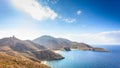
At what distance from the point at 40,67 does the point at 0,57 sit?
136 feet

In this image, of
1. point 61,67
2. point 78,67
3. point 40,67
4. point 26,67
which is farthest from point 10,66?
point 78,67

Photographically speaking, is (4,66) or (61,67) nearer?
(4,66)

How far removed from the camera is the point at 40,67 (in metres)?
153

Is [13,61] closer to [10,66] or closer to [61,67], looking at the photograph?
[10,66]

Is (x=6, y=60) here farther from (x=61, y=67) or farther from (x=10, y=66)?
(x=61, y=67)

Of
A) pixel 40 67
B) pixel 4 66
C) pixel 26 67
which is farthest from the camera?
pixel 40 67

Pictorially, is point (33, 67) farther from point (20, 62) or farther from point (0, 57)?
point (0, 57)

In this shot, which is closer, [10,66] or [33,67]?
[10,66]

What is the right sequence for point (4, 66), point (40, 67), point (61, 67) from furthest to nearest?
point (61, 67)
point (40, 67)
point (4, 66)

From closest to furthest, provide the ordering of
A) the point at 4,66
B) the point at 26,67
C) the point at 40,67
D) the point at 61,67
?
the point at 4,66 < the point at 26,67 < the point at 40,67 < the point at 61,67

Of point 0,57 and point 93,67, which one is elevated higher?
point 0,57

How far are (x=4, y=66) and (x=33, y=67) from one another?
28893 millimetres

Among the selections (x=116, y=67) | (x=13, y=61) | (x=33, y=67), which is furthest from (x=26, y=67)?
(x=116, y=67)

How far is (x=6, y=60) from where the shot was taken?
492 feet
